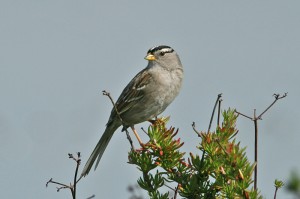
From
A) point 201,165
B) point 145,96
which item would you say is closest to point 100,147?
point 145,96

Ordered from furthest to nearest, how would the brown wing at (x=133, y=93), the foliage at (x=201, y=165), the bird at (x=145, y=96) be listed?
the brown wing at (x=133, y=93) < the bird at (x=145, y=96) < the foliage at (x=201, y=165)

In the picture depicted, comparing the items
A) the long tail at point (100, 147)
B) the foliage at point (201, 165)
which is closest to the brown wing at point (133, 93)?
the long tail at point (100, 147)

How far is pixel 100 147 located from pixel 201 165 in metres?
3.46

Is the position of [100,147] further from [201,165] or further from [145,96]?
[201,165]

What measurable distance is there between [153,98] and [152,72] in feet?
1.64

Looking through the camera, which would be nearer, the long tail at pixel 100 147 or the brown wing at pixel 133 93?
the long tail at pixel 100 147

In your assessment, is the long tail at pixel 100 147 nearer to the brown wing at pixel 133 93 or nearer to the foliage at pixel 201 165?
the brown wing at pixel 133 93

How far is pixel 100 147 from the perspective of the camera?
19.0 ft

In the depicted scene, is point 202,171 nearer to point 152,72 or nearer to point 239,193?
point 239,193

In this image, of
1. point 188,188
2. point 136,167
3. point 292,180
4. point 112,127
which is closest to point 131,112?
point 112,127

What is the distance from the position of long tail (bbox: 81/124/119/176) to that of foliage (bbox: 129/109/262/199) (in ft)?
7.27

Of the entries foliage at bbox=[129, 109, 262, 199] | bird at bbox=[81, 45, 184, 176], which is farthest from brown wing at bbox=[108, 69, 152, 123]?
foliage at bbox=[129, 109, 262, 199]

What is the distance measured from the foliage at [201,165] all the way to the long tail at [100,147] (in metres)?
2.22

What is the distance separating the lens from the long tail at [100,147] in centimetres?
499
